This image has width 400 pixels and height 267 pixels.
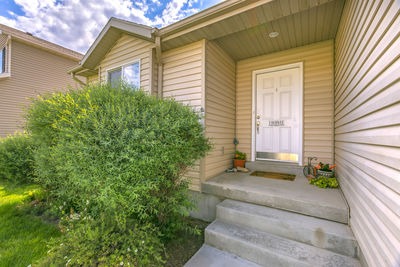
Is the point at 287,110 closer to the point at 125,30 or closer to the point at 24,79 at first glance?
the point at 125,30

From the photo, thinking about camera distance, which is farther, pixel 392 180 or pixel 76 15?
pixel 76 15

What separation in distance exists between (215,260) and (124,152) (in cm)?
153

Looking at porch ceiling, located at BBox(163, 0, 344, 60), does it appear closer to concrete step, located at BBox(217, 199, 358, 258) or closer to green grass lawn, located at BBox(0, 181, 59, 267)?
concrete step, located at BBox(217, 199, 358, 258)

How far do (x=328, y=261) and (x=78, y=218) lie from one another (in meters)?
2.69

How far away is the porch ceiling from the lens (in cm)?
232

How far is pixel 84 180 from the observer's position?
5.10ft

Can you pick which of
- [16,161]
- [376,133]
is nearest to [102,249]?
[376,133]

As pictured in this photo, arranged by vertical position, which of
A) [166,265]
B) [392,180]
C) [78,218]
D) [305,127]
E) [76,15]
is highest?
[76,15]

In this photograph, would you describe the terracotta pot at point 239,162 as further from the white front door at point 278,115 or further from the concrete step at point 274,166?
the white front door at point 278,115

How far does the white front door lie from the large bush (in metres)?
2.16

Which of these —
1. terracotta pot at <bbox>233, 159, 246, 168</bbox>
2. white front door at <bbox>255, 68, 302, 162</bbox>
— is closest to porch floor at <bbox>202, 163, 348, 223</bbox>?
terracotta pot at <bbox>233, 159, 246, 168</bbox>

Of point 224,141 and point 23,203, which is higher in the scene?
point 224,141

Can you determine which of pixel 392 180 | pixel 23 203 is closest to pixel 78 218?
pixel 23 203

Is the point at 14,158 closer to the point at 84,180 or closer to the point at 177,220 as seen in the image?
the point at 84,180
